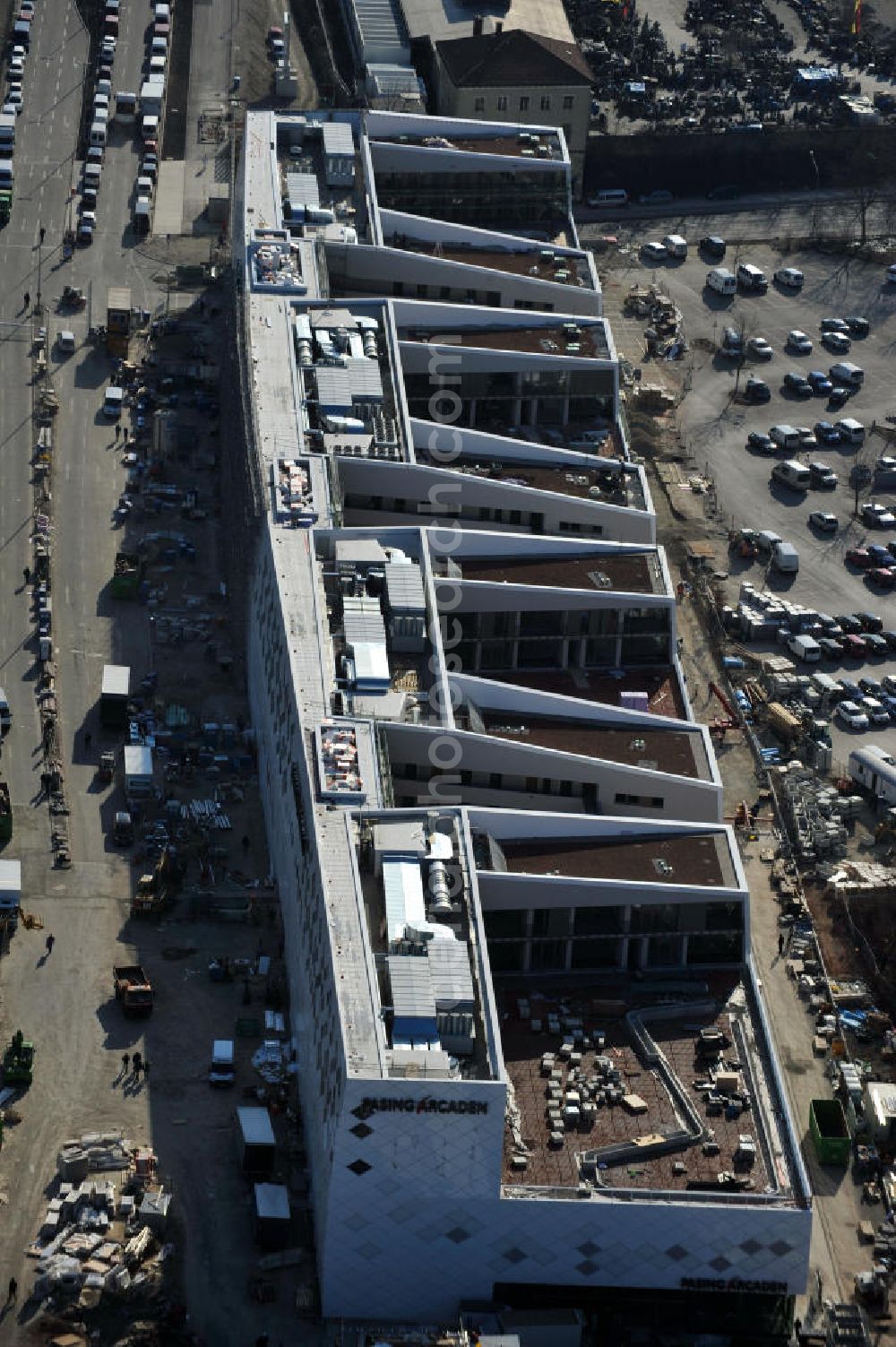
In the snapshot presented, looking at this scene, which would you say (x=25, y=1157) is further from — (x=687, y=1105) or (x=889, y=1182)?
(x=889, y=1182)

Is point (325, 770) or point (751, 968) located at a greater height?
point (325, 770)

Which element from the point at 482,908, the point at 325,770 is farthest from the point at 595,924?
the point at 325,770

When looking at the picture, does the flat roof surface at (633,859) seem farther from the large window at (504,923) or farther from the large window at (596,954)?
the large window at (596,954)

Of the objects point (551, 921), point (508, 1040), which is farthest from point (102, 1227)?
point (551, 921)

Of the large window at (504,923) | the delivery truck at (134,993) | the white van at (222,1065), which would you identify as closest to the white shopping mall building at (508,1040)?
the large window at (504,923)

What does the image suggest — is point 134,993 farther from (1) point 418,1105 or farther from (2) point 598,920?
(1) point 418,1105
